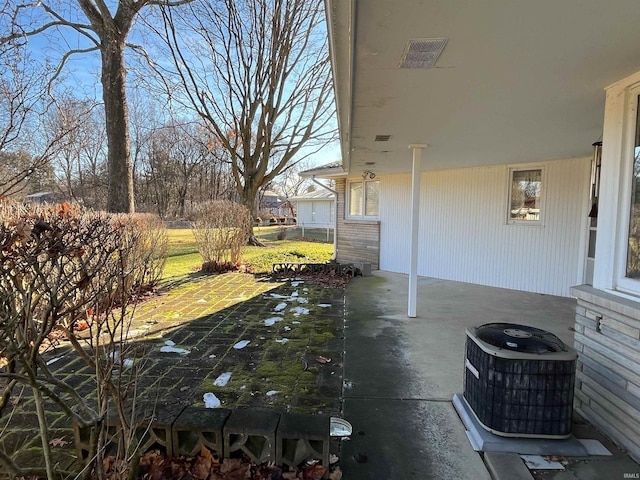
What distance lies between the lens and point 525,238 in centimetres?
674

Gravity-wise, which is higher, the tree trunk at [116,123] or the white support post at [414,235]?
the tree trunk at [116,123]

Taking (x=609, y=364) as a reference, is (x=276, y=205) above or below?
above

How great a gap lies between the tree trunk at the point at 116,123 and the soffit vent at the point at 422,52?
24.4 ft

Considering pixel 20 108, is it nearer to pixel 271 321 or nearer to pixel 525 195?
pixel 271 321

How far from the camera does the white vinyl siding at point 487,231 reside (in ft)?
20.3

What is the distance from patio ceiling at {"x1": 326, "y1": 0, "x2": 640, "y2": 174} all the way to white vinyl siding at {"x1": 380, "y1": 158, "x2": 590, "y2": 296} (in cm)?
186

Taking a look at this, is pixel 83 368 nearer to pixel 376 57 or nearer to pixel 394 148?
pixel 376 57

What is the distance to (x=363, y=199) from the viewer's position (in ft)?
32.3

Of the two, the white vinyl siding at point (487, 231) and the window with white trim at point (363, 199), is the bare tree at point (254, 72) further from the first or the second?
the white vinyl siding at point (487, 231)

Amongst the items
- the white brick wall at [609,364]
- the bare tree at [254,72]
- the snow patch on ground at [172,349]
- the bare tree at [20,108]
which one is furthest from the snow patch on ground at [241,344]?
the bare tree at [254,72]

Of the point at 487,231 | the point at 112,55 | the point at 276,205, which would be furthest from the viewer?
the point at 276,205

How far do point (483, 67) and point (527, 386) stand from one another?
2.12 meters

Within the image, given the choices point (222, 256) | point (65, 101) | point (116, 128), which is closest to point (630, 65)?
point (65, 101)

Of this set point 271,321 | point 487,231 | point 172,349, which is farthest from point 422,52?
point 487,231
